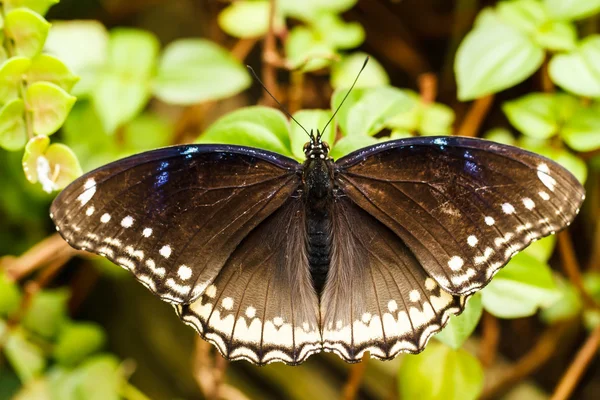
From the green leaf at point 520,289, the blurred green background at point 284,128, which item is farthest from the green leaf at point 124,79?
the green leaf at point 520,289

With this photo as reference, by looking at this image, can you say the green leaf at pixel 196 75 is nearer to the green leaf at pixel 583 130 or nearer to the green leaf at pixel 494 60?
the green leaf at pixel 494 60

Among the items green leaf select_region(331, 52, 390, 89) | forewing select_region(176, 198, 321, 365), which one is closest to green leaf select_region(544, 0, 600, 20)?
green leaf select_region(331, 52, 390, 89)

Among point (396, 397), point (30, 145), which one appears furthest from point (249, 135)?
point (396, 397)

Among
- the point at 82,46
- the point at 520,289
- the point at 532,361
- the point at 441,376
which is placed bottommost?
the point at 441,376

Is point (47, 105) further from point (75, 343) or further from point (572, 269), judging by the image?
point (572, 269)

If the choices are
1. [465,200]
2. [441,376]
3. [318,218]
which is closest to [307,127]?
[318,218]

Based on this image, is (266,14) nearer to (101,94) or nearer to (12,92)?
(101,94)
